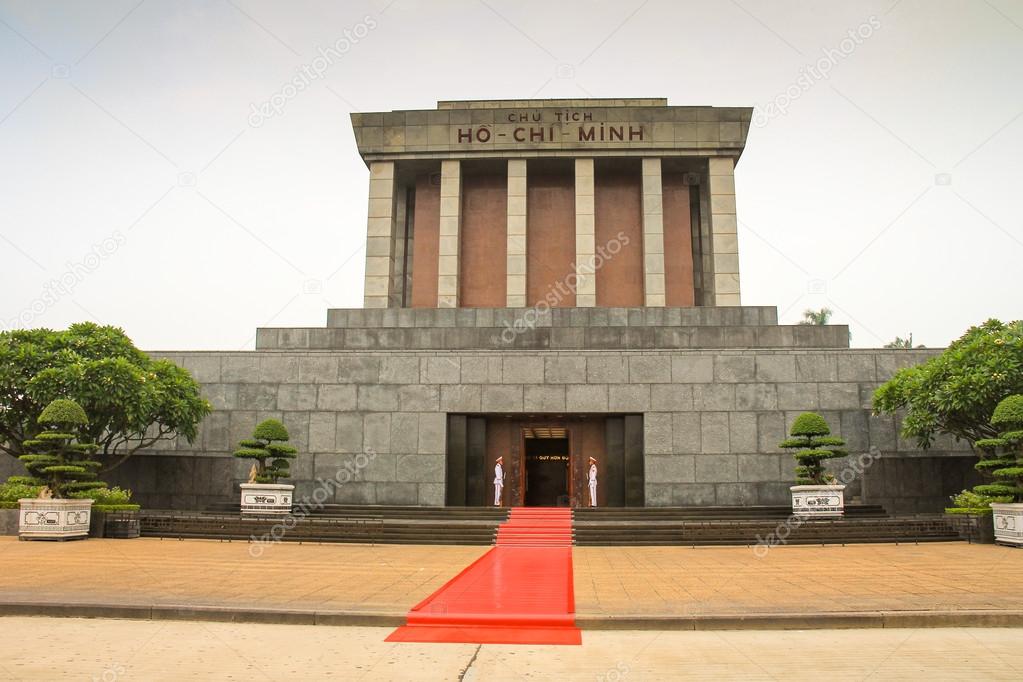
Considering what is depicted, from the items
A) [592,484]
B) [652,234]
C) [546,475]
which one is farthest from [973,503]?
[546,475]

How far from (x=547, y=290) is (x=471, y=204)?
17.1 ft

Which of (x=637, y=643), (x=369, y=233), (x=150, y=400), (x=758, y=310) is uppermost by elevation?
(x=369, y=233)

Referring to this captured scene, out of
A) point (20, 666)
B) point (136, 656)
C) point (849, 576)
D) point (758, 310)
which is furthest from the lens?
point (758, 310)

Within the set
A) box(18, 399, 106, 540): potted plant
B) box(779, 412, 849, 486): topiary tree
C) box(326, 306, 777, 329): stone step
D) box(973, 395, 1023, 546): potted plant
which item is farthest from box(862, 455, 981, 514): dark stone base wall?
box(18, 399, 106, 540): potted plant

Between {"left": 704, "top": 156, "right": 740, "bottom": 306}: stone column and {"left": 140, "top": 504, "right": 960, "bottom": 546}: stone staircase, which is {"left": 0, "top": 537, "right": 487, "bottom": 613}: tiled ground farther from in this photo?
{"left": 704, "top": 156, "right": 740, "bottom": 306}: stone column

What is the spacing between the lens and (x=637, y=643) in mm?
8500

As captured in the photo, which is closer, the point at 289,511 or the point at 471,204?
the point at 289,511

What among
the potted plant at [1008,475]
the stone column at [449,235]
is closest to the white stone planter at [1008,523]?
the potted plant at [1008,475]

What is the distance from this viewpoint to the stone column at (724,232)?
102ft

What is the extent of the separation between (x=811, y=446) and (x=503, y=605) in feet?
45.9

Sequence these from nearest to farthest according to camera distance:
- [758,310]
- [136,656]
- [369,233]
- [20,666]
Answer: [20,666] < [136,656] < [758,310] < [369,233]

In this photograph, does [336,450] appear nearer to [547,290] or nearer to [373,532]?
[373,532]

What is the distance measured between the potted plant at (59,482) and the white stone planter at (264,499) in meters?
3.62

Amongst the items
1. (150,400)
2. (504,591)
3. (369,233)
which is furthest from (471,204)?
(504,591)
